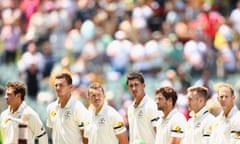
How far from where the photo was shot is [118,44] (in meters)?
30.3

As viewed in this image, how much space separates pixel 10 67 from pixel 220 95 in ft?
39.4

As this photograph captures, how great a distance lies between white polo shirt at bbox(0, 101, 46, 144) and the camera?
20484mm

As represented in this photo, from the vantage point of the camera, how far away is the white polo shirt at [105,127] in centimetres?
2081

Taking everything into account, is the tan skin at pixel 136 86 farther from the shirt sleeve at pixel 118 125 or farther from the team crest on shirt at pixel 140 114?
the shirt sleeve at pixel 118 125

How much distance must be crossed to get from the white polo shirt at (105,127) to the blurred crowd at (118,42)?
20.8 ft

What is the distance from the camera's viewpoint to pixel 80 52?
99.7 feet

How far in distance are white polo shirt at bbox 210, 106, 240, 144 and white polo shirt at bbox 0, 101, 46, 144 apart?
9.66ft

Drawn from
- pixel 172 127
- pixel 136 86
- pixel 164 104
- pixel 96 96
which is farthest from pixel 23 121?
pixel 172 127

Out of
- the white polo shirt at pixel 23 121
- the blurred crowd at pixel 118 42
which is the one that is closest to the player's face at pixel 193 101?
the white polo shirt at pixel 23 121

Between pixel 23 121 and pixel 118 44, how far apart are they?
32.9ft

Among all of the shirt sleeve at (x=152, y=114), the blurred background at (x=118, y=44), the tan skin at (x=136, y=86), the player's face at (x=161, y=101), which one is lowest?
the shirt sleeve at (x=152, y=114)

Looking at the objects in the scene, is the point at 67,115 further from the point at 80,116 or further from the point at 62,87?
the point at 62,87

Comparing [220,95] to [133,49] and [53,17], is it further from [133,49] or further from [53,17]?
[53,17]

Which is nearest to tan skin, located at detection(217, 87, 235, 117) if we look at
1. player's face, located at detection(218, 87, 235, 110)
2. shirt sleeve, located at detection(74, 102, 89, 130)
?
player's face, located at detection(218, 87, 235, 110)
